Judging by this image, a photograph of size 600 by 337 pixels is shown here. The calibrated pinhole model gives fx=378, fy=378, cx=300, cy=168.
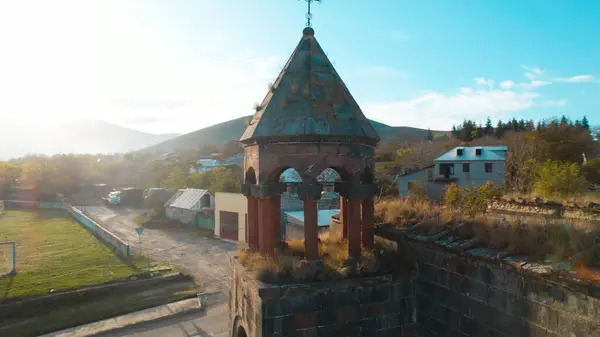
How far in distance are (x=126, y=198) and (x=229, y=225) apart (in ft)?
105

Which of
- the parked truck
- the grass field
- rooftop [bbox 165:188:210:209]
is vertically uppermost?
rooftop [bbox 165:188:210:209]

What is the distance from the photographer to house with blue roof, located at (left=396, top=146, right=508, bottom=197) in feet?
113

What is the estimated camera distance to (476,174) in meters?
35.5

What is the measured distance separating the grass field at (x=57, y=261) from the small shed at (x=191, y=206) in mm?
8762

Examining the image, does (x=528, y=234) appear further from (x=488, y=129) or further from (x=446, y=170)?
(x=488, y=129)

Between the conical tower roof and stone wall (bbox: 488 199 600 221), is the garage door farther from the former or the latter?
the conical tower roof

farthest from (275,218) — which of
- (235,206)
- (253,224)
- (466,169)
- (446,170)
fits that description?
(466,169)

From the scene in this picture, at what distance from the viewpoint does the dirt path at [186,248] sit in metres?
23.8

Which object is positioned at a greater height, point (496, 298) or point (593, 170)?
point (593, 170)

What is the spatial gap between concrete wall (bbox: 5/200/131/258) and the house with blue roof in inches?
939

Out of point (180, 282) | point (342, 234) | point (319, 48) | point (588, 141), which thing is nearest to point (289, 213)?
point (180, 282)

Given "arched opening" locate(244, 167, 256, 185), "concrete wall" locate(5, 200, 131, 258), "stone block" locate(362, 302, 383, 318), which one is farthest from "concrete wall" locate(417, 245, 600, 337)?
"concrete wall" locate(5, 200, 131, 258)

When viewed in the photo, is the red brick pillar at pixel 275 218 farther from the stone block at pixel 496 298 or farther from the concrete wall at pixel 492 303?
the stone block at pixel 496 298

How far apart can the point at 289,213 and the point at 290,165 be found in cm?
1887
